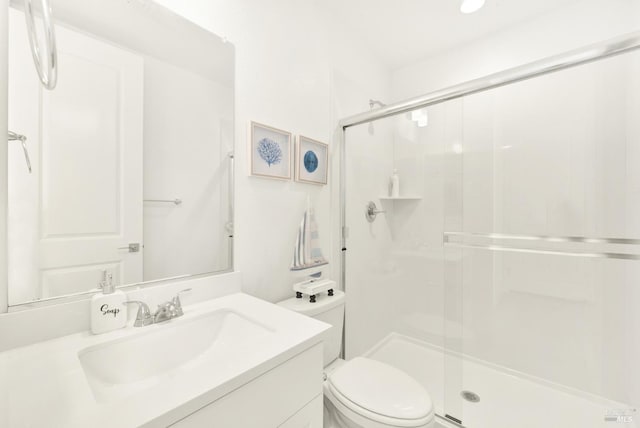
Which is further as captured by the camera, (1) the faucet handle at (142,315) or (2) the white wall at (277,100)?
(2) the white wall at (277,100)

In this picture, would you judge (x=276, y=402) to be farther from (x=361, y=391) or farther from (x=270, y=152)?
(x=270, y=152)

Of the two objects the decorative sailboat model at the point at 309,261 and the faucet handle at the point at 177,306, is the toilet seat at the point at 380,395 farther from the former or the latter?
the faucet handle at the point at 177,306

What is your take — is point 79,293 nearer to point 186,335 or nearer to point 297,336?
point 186,335

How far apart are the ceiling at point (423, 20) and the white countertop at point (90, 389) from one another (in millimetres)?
1840

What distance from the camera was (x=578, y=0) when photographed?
4.99 feet

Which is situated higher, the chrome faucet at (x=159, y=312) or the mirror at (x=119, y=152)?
the mirror at (x=119, y=152)

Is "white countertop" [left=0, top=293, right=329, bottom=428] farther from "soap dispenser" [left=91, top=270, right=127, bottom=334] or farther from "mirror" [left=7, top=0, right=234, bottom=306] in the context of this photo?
"mirror" [left=7, top=0, right=234, bottom=306]

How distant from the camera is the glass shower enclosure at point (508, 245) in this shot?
1.32 meters

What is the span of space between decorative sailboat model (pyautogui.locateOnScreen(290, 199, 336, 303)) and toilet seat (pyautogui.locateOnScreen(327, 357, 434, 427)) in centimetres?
36

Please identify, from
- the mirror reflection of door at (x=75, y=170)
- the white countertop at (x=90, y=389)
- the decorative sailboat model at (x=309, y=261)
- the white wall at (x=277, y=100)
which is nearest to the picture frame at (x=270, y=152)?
the white wall at (x=277, y=100)

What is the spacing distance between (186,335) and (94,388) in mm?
248

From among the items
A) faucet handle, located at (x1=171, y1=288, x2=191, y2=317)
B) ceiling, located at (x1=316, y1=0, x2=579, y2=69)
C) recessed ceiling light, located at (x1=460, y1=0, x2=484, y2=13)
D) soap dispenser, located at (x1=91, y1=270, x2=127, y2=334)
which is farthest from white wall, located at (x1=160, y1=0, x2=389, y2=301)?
recessed ceiling light, located at (x1=460, y1=0, x2=484, y2=13)

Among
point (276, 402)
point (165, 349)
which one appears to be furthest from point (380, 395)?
point (165, 349)

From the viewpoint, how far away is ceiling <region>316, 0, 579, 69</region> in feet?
5.11
